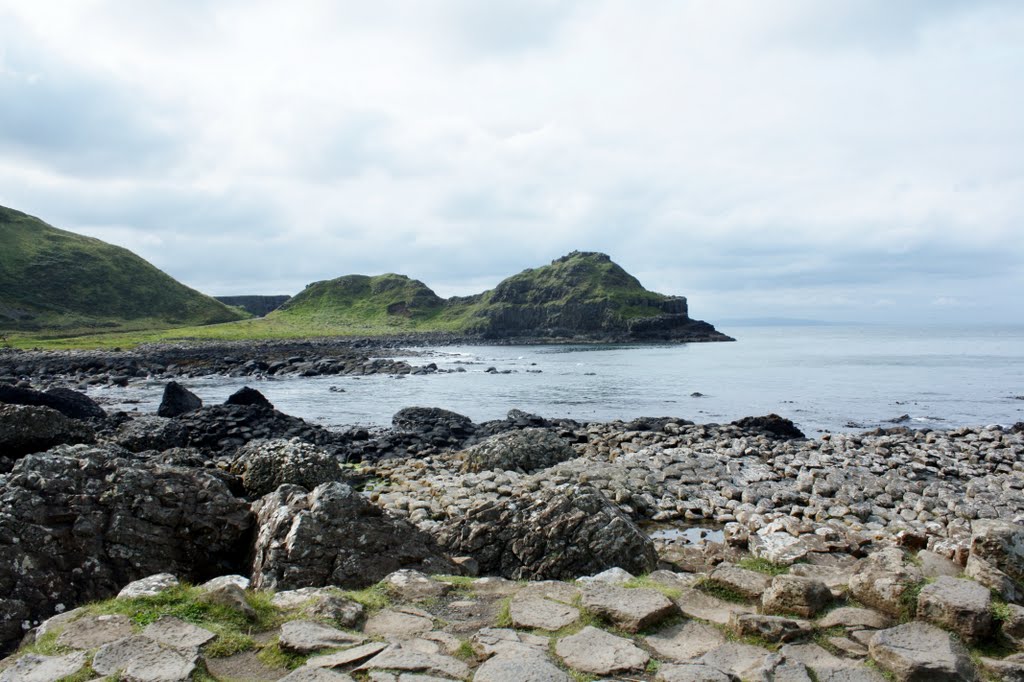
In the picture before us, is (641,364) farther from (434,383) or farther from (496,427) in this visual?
(496,427)

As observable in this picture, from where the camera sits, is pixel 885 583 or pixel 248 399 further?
pixel 248 399

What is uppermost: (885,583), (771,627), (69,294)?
(69,294)

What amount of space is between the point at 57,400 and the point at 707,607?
2907cm

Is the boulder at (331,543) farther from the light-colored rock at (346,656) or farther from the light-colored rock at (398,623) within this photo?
the light-colored rock at (346,656)

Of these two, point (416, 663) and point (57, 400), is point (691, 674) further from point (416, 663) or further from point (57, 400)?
point (57, 400)

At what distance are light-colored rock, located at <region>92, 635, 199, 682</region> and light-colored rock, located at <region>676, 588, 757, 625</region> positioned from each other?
16.2 ft

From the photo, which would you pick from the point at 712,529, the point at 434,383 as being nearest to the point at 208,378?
the point at 434,383

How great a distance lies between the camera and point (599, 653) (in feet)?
19.7

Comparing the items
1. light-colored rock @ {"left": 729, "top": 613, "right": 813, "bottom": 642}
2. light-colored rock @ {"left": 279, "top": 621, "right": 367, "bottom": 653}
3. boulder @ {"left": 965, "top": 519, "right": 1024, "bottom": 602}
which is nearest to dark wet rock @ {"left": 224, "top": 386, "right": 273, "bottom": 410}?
light-colored rock @ {"left": 279, "top": 621, "right": 367, "bottom": 653}

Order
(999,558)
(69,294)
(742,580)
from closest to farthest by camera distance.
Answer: (999,558), (742,580), (69,294)

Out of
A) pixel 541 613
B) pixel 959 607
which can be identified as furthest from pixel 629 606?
pixel 959 607

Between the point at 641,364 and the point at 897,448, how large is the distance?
6073 centimetres

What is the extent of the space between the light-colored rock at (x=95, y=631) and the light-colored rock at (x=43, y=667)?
204 mm

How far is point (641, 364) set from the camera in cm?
8644
